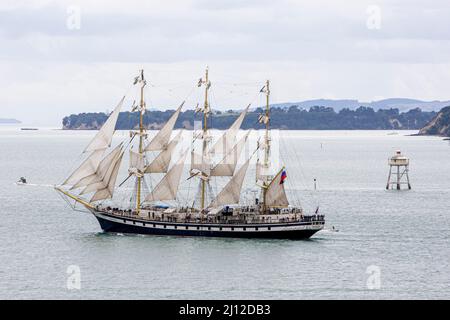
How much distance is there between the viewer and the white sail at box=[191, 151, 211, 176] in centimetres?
9062

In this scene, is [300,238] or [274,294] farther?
[300,238]

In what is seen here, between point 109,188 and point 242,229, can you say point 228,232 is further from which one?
point 109,188

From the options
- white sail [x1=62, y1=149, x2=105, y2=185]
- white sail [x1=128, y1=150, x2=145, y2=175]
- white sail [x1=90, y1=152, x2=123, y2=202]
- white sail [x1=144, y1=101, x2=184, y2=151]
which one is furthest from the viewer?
white sail [x1=128, y1=150, x2=145, y2=175]

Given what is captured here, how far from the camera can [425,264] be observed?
77.4m

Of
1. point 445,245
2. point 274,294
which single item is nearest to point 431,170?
point 445,245

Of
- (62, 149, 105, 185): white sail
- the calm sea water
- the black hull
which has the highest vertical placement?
(62, 149, 105, 185): white sail

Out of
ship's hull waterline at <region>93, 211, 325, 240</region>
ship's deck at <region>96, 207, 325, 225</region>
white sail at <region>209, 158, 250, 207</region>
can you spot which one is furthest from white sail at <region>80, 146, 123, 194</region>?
white sail at <region>209, 158, 250, 207</region>

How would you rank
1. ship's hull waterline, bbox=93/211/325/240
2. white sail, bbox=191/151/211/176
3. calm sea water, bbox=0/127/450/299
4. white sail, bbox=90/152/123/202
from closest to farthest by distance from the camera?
1. calm sea water, bbox=0/127/450/299
2. ship's hull waterline, bbox=93/211/325/240
3. white sail, bbox=90/152/123/202
4. white sail, bbox=191/151/211/176

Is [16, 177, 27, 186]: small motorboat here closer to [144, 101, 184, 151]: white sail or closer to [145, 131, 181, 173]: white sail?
[145, 131, 181, 173]: white sail

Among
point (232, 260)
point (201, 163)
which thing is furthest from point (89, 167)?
point (232, 260)

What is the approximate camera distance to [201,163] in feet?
299

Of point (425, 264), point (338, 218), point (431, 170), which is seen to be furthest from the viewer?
→ point (431, 170)
